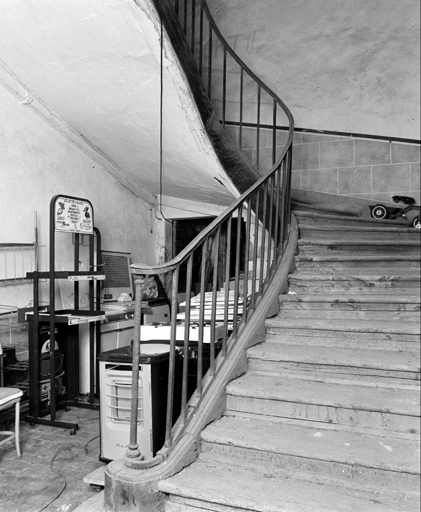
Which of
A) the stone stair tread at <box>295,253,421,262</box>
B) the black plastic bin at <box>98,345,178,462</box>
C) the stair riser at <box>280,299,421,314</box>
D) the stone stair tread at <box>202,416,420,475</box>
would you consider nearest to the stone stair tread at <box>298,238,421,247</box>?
the stone stair tread at <box>295,253,421,262</box>

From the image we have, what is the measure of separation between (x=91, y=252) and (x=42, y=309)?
25.1 inches

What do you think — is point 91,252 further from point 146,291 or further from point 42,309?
point 146,291

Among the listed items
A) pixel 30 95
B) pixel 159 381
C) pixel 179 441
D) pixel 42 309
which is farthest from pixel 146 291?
pixel 179 441

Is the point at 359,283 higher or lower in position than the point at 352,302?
higher

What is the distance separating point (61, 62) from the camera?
3473mm

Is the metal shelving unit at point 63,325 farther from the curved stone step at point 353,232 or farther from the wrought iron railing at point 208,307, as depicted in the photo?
the curved stone step at point 353,232

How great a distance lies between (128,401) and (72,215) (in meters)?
1.76

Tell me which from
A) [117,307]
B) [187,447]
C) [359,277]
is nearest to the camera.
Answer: [187,447]

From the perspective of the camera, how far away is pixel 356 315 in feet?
9.65

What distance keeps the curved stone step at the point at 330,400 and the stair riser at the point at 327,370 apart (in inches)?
1.6

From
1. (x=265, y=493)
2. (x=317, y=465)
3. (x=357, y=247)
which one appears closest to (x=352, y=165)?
(x=357, y=247)

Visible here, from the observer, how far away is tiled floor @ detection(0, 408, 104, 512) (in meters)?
2.33

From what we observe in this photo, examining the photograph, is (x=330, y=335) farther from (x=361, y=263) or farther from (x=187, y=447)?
(x=187, y=447)

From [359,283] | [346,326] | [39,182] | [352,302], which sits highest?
[39,182]
